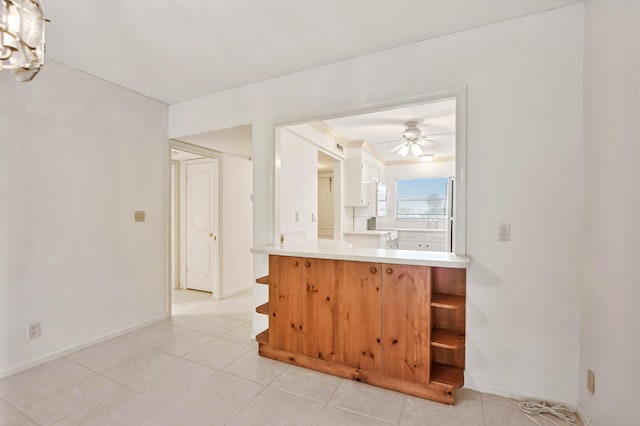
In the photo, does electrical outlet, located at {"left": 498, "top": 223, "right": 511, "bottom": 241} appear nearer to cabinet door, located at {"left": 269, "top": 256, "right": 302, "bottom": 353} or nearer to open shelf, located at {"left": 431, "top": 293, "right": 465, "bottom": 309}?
open shelf, located at {"left": 431, "top": 293, "right": 465, "bottom": 309}

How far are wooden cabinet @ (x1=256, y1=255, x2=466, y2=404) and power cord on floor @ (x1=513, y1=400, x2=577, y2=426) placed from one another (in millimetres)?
385

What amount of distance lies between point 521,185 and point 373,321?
1.40 meters

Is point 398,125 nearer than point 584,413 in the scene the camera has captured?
No

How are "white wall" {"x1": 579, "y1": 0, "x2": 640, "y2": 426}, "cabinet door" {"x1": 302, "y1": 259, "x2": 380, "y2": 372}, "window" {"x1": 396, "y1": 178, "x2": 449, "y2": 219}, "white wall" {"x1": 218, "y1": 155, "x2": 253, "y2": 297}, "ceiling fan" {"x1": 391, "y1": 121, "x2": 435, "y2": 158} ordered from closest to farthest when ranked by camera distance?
1. "white wall" {"x1": 579, "y1": 0, "x2": 640, "y2": 426}
2. "cabinet door" {"x1": 302, "y1": 259, "x2": 380, "y2": 372}
3. "ceiling fan" {"x1": 391, "y1": 121, "x2": 435, "y2": 158}
4. "white wall" {"x1": 218, "y1": 155, "x2": 253, "y2": 297}
5. "window" {"x1": 396, "y1": 178, "x2": 449, "y2": 219}

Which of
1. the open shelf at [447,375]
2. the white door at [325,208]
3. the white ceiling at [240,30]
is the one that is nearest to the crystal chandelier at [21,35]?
the white ceiling at [240,30]

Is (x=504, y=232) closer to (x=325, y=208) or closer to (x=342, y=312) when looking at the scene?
(x=342, y=312)

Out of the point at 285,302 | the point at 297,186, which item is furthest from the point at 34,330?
the point at 297,186

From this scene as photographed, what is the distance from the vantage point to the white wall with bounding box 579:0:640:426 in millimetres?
1296

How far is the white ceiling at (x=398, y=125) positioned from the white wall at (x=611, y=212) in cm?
136

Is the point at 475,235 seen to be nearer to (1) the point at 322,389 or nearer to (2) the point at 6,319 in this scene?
(1) the point at 322,389

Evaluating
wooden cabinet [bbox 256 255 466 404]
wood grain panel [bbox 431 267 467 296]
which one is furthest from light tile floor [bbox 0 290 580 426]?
wood grain panel [bbox 431 267 467 296]

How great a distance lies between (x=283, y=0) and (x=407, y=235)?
5.43 m

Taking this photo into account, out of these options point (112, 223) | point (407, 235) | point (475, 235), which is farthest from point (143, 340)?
point (407, 235)

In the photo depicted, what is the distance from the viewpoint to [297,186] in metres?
3.50
